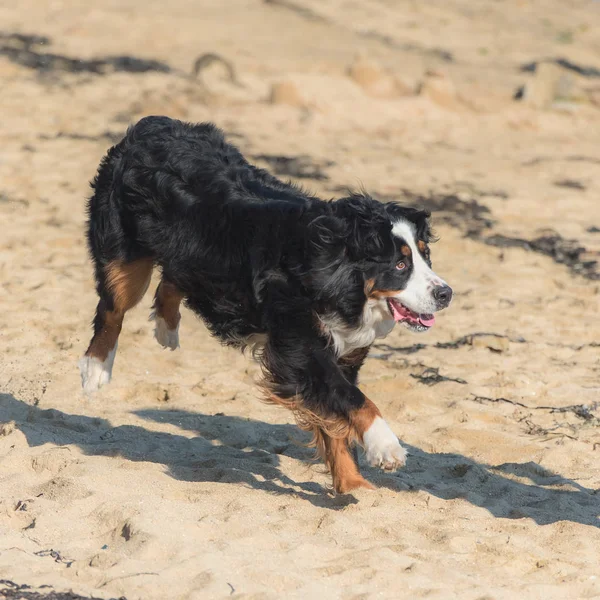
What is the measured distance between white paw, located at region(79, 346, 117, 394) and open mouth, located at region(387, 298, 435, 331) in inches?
76.5

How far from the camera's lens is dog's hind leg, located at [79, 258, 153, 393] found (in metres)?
5.93

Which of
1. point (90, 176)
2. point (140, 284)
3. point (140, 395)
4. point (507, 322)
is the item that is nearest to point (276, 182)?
point (140, 284)

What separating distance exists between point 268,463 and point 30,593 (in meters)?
2.07

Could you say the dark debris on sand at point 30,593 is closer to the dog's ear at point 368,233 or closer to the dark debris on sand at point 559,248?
the dog's ear at point 368,233

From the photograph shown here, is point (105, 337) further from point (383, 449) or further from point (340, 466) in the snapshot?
point (383, 449)

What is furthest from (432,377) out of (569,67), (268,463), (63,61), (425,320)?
(569,67)

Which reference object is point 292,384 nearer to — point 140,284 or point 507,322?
point 140,284

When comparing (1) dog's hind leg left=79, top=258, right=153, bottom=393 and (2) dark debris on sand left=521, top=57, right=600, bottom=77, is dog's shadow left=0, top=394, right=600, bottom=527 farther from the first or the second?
(2) dark debris on sand left=521, top=57, right=600, bottom=77

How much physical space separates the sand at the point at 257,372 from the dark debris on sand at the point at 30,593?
0.18ft

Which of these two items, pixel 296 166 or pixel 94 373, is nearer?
pixel 94 373

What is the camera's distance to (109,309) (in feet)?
19.8

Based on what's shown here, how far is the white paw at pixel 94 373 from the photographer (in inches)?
237

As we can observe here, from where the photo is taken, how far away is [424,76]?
45.9 ft

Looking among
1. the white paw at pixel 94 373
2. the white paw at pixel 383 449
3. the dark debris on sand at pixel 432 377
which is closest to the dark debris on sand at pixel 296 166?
the dark debris on sand at pixel 432 377
